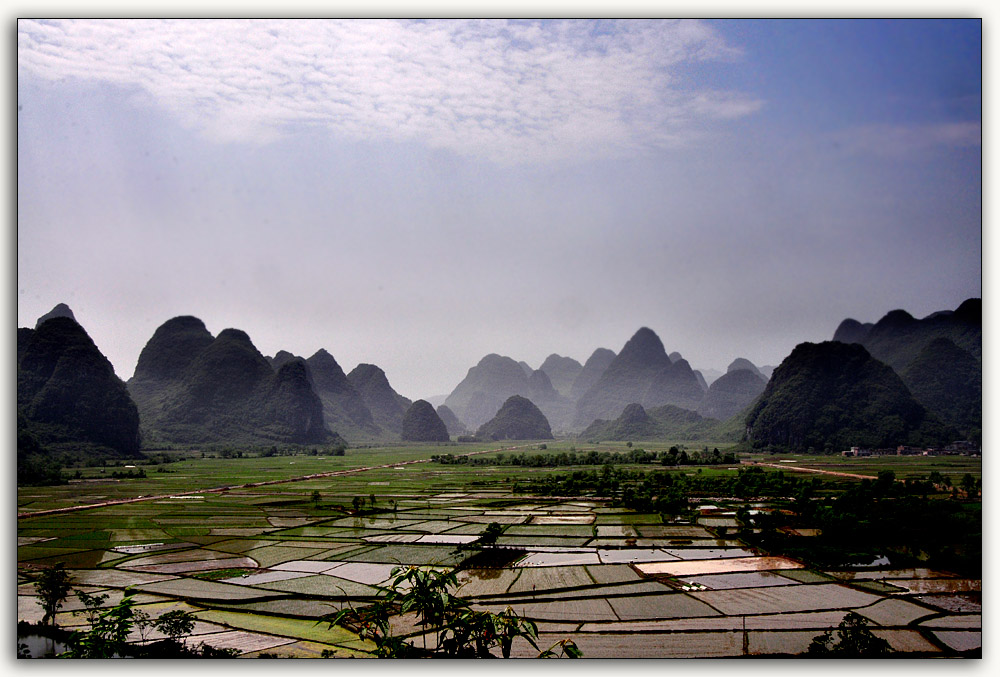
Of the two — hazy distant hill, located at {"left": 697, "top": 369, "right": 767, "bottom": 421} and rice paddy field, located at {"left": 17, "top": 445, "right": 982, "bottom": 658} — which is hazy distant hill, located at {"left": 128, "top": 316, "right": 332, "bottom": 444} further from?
hazy distant hill, located at {"left": 697, "top": 369, "right": 767, "bottom": 421}

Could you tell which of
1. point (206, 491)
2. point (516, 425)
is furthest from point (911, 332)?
point (516, 425)

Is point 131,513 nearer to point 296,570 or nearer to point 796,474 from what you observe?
point 296,570

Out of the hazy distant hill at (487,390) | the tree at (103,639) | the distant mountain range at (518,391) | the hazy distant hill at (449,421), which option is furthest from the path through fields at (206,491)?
the hazy distant hill at (487,390)

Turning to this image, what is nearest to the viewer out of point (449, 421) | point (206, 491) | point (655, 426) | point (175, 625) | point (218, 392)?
point (175, 625)

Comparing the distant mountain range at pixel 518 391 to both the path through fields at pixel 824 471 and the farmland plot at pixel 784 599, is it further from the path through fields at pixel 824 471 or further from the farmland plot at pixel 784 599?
the farmland plot at pixel 784 599

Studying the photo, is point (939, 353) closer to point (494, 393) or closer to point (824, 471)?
point (824, 471)
